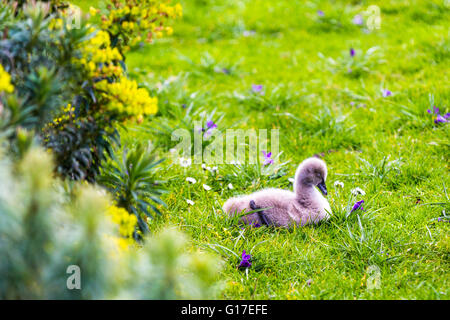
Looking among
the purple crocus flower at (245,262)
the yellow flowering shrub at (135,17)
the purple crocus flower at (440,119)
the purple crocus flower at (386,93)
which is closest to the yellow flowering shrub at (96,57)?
the yellow flowering shrub at (135,17)

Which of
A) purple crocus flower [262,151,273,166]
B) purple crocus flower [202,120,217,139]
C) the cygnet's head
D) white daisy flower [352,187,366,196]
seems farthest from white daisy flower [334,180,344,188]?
purple crocus flower [202,120,217,139]

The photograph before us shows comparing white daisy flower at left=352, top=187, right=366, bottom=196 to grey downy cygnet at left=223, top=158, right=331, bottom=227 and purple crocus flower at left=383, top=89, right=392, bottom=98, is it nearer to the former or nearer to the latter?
grey downy cygnet at left=223, top=158, right=331, bottom=227

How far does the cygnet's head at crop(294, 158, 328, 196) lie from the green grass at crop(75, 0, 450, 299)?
0.31 meters

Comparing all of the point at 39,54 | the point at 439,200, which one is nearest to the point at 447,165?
the point at 439,200

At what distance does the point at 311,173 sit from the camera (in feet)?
11.9

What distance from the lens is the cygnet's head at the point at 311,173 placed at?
3.63m

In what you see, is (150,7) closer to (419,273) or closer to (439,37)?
(419,273)

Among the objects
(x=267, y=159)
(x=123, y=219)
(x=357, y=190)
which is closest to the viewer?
(x=123, y=219)

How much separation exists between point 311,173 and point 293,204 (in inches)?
12.3

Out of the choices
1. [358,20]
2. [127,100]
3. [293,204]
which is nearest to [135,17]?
[127,100]

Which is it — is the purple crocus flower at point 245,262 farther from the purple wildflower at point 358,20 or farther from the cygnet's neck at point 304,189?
the purple wildflower at point 358,20

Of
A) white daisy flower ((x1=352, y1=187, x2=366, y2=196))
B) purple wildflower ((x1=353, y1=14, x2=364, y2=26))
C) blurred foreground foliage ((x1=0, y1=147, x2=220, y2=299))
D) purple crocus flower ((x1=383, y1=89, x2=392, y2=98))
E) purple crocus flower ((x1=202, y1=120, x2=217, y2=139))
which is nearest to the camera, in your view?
blurred foreground foliage ((x1=0, y1=147, x2=220, y2=299))

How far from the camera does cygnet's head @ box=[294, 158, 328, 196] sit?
11.9 feet

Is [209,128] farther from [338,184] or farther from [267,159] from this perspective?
[338,184]
